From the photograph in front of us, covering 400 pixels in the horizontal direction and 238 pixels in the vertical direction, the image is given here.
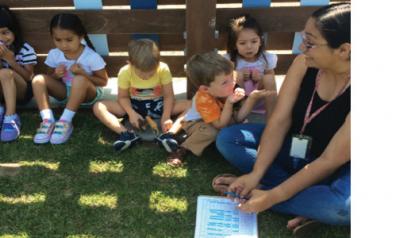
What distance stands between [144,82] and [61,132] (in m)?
0.73

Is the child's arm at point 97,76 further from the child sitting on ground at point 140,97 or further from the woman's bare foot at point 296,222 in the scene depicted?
the woman's bare foot at point 296,222

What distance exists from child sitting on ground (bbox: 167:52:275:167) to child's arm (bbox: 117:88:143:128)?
Answer: 0.40 m

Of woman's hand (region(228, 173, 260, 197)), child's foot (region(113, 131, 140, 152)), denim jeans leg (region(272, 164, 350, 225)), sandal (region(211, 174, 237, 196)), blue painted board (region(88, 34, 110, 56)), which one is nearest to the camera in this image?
denim jeans leg (region(272, 164, 350, 225))

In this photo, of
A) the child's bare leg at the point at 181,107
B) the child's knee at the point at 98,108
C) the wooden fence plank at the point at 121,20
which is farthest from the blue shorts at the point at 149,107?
the wooden fence plank at the point at 121,20

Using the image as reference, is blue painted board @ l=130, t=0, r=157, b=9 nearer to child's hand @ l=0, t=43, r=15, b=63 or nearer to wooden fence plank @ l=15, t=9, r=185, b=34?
wooden fence plank @ l=15, t=9, r=185, b=34

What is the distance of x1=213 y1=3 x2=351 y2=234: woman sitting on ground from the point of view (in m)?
2.32

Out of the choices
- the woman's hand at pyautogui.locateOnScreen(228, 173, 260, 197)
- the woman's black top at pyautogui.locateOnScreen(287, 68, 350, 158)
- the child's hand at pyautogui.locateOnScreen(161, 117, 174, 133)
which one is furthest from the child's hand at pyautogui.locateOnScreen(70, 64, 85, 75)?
the woman's black top at pyautogui.locateOnScreen(287, 68, 350, 158)

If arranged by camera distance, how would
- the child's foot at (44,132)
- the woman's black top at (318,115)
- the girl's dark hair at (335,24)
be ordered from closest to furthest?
1. the girl's dark hair at (335,24)
2. the woman's black top at (318,115)
3. the child's foot at (44,132)

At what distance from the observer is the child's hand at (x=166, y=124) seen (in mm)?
3408

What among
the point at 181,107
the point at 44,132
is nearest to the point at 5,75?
the point at 44,132

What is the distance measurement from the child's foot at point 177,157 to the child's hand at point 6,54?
4.97ft

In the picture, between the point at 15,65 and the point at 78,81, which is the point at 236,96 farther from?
the point at 15,65
